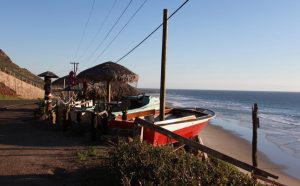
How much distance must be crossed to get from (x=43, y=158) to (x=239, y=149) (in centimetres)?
1455

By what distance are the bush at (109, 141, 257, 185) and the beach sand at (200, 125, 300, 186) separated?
925 cm

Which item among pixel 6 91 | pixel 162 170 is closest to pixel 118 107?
pixel 162 170

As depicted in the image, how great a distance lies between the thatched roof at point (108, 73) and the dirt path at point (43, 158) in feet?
14.6

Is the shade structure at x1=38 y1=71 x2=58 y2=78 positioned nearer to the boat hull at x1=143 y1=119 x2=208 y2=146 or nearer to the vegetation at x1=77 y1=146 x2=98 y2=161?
the boat hull at x1=143 y1=119 x2=208 y2=146

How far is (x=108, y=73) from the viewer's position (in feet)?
63.7

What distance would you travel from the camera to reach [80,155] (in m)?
10.6

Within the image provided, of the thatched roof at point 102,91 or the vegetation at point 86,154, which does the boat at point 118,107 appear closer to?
the vegetation at point 86,154


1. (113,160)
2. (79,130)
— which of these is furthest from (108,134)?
(113,160)

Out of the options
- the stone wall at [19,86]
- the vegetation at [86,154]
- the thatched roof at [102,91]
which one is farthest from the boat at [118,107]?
the stone wall at [19,86]

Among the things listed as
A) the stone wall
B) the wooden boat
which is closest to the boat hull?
the wooden boat

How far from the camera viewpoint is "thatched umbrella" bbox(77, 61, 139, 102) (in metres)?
19.4

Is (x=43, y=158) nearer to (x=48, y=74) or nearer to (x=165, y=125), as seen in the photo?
(x=165, y=125)

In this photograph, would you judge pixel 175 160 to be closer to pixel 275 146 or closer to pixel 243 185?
pixel 243 185

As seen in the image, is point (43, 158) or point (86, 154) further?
point (86, 154)
